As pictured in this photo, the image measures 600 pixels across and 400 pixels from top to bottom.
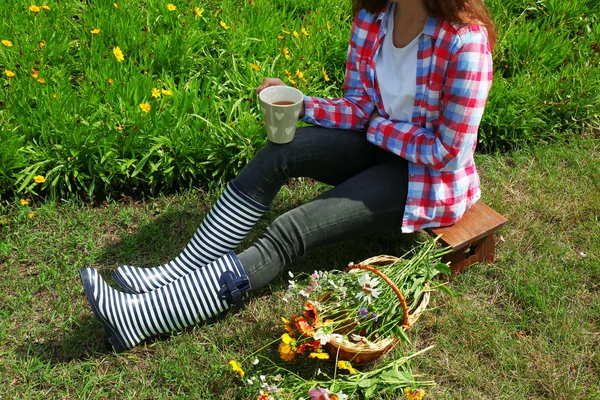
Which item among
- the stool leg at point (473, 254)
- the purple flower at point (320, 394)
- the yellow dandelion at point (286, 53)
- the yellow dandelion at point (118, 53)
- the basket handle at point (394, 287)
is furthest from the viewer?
the yellow dandelion at point (286, 53)

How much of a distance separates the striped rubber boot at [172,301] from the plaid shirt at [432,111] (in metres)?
0.64

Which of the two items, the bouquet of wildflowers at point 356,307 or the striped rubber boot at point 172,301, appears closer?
the bouquet of wildflowers at point 356,307

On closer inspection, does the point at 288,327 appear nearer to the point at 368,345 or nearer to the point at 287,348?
the point at 287,348

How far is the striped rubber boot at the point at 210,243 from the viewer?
7.97 ft

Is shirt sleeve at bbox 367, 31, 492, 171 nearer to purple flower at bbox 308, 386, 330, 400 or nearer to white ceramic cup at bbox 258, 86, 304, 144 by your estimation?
white ceramic cup at bbox 258, 86, 304, 144

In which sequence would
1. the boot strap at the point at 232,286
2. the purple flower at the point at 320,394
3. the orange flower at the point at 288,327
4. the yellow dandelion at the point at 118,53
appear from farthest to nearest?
the yellow dandelion at the point at 118,53, the boot strap at the point at 232,286, the orange flower at the point at 288,327, the purple flower at the point at 320,394

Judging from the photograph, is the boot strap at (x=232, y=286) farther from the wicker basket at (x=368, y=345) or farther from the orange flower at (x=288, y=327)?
the wicker basket at (x=368, y=345)

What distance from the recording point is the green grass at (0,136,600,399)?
2289mm

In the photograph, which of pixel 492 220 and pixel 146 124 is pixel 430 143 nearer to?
pixel 492 220

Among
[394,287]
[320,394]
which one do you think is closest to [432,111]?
[394,287]

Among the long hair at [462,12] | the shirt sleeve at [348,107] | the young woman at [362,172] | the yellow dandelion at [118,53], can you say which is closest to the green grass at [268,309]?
the young woman at [362,172]

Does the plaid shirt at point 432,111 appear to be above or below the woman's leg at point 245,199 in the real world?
above

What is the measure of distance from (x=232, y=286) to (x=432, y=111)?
36.0 inches

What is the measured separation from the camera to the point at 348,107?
101 inches
